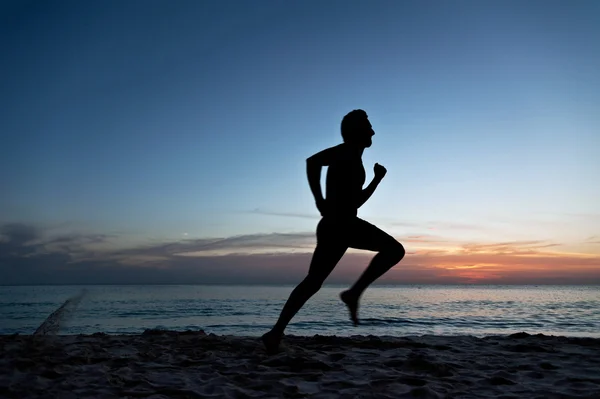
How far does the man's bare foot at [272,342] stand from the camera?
4301 millimetres

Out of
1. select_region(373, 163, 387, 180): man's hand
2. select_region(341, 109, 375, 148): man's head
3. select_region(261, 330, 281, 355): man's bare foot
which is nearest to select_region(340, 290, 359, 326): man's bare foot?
select_region(261, 330, 281, 355): man's bare foot

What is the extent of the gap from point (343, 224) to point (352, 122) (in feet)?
3.29

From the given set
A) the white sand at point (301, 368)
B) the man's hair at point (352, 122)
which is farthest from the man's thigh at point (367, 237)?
the white sand at point (301, 368)

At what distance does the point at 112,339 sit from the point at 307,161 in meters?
3.87

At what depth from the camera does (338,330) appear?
37.4 ft

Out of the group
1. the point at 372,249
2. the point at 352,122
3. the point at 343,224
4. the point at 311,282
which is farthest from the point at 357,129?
the point at 311,282

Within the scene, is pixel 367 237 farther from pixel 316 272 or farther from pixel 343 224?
pixel 316 272

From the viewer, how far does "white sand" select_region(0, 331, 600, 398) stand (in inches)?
122

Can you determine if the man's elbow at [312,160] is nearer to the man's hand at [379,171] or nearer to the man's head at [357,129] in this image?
the man's head at [357,129]

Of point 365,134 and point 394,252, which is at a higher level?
point 365,134

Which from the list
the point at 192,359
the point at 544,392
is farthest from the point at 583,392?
the point at 192,359

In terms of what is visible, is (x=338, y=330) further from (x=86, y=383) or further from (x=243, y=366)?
(x=86, y=383)

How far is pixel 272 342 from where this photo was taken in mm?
4297

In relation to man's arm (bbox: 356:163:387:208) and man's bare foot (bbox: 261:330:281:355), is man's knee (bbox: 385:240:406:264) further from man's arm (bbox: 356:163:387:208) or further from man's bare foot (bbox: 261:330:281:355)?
man's bare foot (bbox: 261:330:281:355)
